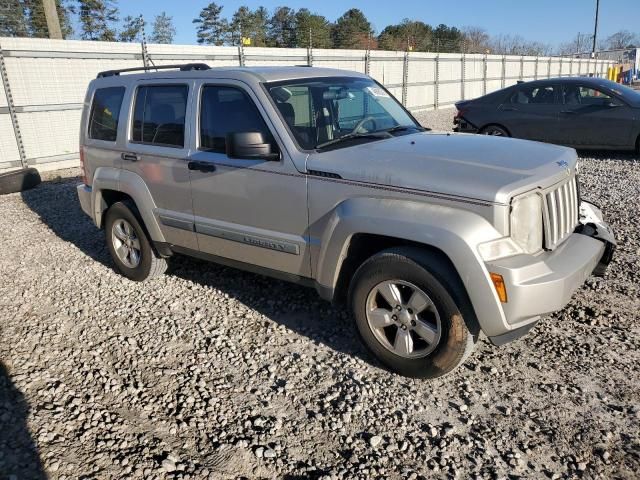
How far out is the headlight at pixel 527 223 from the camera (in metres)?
3.08

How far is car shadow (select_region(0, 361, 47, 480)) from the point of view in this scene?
287cm

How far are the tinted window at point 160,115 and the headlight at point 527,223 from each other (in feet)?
9.16

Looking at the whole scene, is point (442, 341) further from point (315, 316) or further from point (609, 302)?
point (609, 302)

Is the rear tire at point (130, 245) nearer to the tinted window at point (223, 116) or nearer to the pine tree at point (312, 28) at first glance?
the tinted window at point (223, 116)

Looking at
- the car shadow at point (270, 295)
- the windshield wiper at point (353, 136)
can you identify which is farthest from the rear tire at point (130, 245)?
the windshield wiper at point (353, 136)

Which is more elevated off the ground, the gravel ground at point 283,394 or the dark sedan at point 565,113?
the dark sedan at point 565,113

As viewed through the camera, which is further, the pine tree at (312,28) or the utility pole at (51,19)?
the pine tree at (312,28)

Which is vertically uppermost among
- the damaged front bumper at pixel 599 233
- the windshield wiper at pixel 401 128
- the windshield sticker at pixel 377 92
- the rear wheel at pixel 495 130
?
the windshield sticker at pixel 377 92

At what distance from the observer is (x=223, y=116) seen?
4.30 m

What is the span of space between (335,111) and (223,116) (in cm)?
90

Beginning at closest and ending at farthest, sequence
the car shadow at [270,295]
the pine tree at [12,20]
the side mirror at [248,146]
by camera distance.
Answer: the side mirror at [248,146] → the car shadow at [270,295] → the pine tree at [12,20]

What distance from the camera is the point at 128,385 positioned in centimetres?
367

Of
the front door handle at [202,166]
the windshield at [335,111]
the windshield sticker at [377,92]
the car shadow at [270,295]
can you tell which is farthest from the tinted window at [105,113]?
the windshield sticker at [377,92]

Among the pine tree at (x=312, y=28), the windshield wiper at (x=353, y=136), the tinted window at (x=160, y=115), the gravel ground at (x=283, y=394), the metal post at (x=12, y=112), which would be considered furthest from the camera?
the pine tree at (x=312, y=28)
